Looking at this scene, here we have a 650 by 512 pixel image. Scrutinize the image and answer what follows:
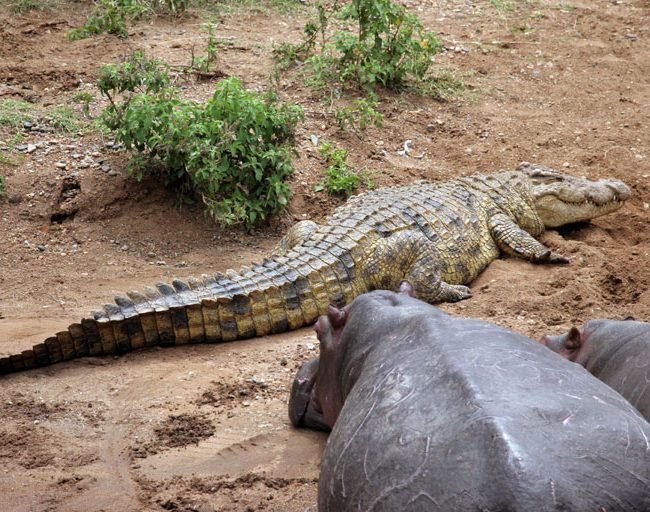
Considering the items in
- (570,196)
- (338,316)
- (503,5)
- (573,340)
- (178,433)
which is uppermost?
(503,5)

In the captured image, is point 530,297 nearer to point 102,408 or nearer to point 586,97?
point 102,408

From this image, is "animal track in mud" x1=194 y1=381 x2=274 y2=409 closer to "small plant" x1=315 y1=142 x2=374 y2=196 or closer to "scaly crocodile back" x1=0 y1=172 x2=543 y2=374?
"scaly crocodile back" x1=0 y1=172 x2=543 y2=374

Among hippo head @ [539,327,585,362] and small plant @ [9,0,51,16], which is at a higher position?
small plant @ [9,0,51,16]

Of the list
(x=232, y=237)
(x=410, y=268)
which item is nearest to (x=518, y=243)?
(x=410, y=268)

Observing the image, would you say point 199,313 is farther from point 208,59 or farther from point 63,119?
point 208,59

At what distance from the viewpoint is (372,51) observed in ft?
32.7

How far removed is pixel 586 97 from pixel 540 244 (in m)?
3.35

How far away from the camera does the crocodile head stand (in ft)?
26.9

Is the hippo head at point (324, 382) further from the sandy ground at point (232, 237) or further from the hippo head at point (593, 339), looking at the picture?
the hippo head at point (593, 339)

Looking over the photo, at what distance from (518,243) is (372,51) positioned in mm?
3154

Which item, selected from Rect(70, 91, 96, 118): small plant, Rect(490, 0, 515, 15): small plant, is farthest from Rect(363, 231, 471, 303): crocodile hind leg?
Rect(490, 0, 515, 15): small plant

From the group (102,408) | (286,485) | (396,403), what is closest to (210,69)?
(102,408)

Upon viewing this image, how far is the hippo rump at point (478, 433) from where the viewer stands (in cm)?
267

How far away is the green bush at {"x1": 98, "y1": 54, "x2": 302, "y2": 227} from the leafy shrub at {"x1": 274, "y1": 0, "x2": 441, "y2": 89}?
2176 millimetres
